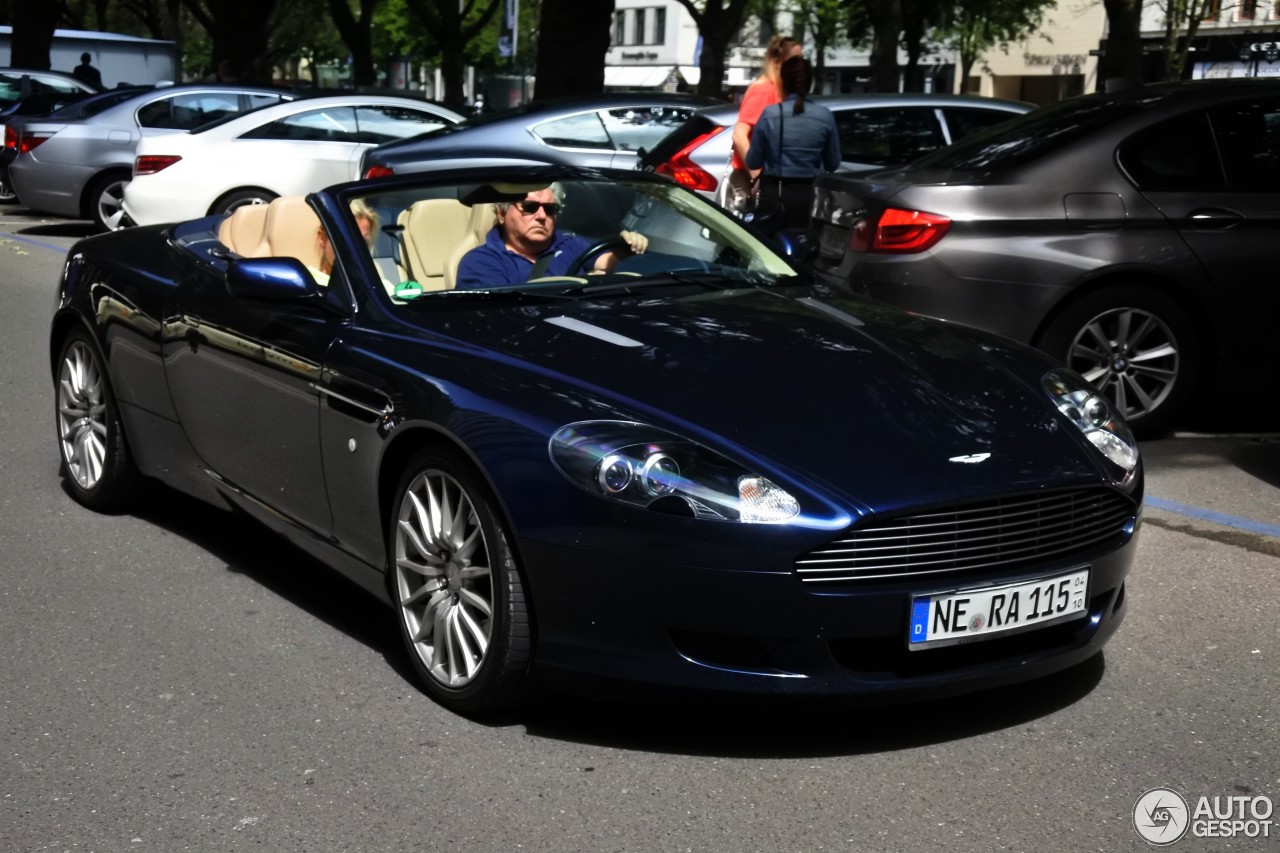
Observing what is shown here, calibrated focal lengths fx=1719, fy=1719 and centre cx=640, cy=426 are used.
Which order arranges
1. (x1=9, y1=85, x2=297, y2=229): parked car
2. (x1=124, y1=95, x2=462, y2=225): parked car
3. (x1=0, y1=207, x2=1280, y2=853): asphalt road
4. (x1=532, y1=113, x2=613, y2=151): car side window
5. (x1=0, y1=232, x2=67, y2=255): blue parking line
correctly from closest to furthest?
1. (x1=0, y1=207, x2=1280, y2=853): asphalt road
2. (x1=532, y1=113, x2=613, y2=151): car side window
3. (x1=124, y1=95, x2=462, y2=225): parked car
4. (x1=0, y1=232, x2=67, y2=255): blue parking line
5. (x1=9, y1=85, x2=297, y2=229): parked car

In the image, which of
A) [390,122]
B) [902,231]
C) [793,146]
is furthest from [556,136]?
[902,231]

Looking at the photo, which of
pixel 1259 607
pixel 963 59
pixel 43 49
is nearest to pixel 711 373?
pixel 1259 607

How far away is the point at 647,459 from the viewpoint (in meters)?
3.84

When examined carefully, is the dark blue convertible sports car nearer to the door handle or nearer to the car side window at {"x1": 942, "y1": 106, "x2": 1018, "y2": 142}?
the door handle

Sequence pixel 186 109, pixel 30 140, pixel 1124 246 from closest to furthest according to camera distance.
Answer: pixel 1124 246 < pixel 30 140 < pixel 186 109

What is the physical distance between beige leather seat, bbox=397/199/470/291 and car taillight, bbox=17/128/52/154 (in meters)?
13.3

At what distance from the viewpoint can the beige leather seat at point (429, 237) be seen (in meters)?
5.40

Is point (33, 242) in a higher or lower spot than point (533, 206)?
lower

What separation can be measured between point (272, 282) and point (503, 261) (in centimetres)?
82

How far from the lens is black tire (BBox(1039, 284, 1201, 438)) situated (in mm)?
7500

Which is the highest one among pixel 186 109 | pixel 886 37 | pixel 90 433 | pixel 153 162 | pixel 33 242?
pixel 886 37

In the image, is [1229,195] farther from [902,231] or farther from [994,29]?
[994,29]

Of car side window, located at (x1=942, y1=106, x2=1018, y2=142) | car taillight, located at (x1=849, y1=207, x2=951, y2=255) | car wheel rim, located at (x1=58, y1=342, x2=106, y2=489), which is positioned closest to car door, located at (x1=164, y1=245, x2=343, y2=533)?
car wheel rim, located at (x1=58, y1=342, x2=106, y2=489)

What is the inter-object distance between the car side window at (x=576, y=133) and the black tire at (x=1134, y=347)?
6.22m
